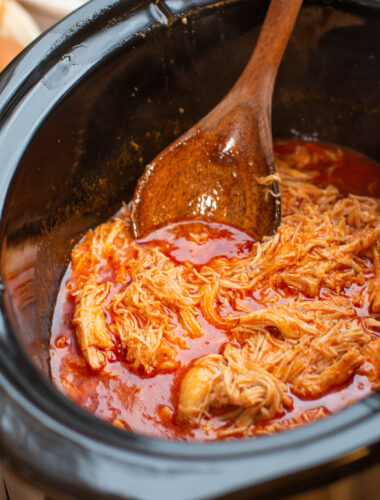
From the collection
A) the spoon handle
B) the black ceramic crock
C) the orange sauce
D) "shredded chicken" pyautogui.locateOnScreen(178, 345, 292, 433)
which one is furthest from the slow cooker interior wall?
the orange sauce

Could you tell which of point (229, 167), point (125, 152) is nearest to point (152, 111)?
point (125, 152)

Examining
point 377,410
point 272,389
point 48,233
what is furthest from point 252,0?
point 377,410

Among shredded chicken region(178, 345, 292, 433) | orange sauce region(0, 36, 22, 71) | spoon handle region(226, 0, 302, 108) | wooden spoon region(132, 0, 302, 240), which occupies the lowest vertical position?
shredded chicken region(178, 345, 292, 433)

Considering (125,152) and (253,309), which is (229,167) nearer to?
(125,152)

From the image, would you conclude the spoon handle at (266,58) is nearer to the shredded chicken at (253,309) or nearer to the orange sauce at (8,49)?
the shredded chicken at (253,309)

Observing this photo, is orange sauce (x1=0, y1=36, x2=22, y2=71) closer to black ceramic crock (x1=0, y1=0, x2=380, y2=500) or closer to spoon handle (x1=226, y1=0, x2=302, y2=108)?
black ceramic crock (x1=0, y1=0, x2=380, y2=500)

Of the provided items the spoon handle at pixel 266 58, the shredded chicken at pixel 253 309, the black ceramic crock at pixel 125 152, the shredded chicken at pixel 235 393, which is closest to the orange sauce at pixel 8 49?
the black ceramic crock at pixel 125 152
